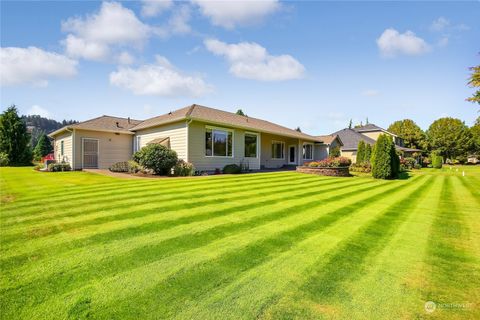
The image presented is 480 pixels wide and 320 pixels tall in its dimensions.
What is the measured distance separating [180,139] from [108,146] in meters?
7.73

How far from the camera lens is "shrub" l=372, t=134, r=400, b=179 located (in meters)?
15.8

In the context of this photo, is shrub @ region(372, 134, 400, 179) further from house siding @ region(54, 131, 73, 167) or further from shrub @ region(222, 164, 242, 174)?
house siding @ region(54, 131, 73, 167)

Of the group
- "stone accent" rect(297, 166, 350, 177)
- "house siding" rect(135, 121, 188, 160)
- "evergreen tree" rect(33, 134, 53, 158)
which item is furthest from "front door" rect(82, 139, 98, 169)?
"evergreen tree" rect(33, 134, 53, 158)

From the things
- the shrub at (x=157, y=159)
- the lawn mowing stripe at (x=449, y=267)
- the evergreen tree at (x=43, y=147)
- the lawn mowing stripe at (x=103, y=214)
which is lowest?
the lawn mowing stripe at (x=449, y=267)

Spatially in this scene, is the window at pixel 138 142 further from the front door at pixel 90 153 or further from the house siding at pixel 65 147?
the house siding at pixel 65 147

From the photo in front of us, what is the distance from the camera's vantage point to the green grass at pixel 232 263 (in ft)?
7.86

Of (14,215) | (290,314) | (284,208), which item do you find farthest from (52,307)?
(284,208)

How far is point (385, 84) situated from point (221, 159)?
1192 cm

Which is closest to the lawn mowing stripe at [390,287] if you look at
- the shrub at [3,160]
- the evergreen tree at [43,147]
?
the shrub at [3,160]

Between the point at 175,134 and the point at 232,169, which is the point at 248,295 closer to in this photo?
the point at 232,169

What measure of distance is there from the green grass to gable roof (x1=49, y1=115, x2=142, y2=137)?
13969 millimetres

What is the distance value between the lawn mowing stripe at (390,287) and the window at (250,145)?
1532cm

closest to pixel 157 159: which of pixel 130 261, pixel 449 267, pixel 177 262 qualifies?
pixel 130 261

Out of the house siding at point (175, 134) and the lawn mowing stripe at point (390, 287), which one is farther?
the house siding at point (175, 134)
